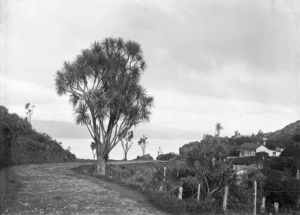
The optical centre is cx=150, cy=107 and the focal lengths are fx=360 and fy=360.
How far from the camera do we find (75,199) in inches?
512

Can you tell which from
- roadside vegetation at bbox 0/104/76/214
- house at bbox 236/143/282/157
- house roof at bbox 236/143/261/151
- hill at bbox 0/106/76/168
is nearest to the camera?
roadside vegetation at bbox 0/104/76/214

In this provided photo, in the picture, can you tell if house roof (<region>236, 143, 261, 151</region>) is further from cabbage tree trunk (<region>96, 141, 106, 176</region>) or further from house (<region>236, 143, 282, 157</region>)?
cabbage tree trunk (<region>96, 141, 106, 176</region>)

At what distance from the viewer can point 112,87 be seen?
24703 mm

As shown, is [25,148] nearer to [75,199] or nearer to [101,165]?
[101,165]

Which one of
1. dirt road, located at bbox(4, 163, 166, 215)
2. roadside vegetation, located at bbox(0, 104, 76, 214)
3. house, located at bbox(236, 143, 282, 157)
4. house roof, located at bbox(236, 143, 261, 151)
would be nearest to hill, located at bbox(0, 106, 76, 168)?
roadside vegetation, located at bbox(0, 104, 76, 214)

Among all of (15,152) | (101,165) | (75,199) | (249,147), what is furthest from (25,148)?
(249,147)

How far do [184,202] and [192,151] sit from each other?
5320 mm

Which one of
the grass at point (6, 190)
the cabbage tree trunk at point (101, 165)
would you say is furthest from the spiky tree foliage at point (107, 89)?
the grass at point (6, 190)

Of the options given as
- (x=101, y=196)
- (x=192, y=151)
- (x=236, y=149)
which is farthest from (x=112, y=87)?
(x=236, y=149)

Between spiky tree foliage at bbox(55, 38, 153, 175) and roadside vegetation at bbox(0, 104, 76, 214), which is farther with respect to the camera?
spiky tree foliage at bbox(55, 38, 153, 175)

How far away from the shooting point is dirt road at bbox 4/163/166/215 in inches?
448

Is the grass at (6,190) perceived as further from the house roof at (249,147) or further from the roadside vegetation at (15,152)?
the house roof at (249,147)

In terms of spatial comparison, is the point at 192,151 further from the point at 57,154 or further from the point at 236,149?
the point at 236,149

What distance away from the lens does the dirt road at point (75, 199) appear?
448 inches
